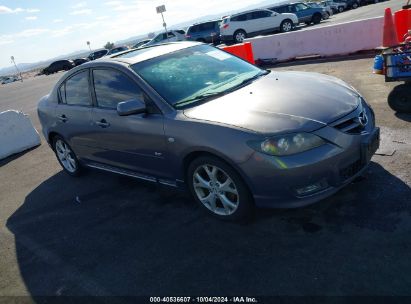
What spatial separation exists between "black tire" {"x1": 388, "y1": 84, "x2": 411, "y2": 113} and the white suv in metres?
19.8

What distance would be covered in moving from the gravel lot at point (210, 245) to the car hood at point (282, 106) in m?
0.94

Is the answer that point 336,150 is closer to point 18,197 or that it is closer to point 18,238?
point 18,238

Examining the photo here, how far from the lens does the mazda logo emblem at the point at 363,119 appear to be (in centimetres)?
377

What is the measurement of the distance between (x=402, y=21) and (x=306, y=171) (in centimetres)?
838

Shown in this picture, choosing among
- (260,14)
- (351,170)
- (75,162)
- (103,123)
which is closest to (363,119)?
(351,170)

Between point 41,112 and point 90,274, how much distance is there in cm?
356

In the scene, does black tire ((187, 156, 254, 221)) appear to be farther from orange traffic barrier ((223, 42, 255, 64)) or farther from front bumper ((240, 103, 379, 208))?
orange traffic barrier ((223, 42, 255, 64))

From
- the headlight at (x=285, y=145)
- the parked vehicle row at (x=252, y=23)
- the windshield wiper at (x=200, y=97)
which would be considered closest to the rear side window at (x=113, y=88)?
the windshield wiper at (x=200, y=97)

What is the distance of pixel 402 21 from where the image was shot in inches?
389

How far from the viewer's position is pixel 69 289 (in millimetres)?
3529

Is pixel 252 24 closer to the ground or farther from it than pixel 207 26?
closer to the ground

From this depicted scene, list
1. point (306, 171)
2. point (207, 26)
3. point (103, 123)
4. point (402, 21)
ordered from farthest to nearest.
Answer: point (207, 26), point (402, 21), point (103, 123), point (306, 171)

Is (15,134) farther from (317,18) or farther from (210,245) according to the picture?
(317,18)

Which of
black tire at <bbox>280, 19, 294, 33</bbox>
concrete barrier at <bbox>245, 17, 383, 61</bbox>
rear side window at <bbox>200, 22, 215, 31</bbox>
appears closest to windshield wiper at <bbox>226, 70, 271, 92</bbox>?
concrete barrier at <bbox>245, 17, 383, 61</bbox>
